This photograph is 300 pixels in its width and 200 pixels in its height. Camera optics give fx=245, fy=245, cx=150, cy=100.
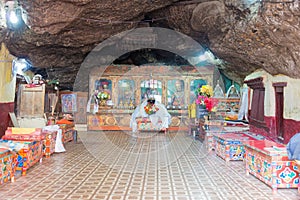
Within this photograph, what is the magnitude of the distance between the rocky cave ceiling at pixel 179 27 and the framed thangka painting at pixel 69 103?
263cm

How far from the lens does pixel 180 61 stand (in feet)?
39.2

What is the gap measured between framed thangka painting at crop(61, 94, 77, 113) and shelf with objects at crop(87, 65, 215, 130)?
88cm

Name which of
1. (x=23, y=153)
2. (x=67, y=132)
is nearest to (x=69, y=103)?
(x=67, y=132)

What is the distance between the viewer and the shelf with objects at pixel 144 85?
435 inches

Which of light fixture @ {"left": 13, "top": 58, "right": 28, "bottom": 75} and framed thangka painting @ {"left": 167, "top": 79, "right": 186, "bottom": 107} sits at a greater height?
light fixture @ {"left": 13, "top": 58, "right": 28, "bottom": 75}

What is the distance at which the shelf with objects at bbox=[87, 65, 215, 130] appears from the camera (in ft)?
36.2

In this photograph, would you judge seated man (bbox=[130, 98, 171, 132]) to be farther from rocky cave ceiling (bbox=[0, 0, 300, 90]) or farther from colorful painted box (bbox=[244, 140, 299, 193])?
colorful painted box (bbox=[244, 140, 299, 193])

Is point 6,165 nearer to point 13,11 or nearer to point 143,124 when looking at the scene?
point 13,11

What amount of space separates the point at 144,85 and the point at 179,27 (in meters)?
3.99

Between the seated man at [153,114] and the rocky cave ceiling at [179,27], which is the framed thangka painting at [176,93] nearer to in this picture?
the seated man at [153,114]

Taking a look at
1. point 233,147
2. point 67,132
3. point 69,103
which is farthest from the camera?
point 69,103

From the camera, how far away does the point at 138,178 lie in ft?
13.5

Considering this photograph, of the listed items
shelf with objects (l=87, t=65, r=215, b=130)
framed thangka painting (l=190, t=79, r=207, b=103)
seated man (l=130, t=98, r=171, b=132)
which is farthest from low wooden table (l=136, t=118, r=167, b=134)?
framed thangka painting (l=190, t=79, r=207, b=103)

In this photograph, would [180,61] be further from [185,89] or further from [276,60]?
[276,60]
